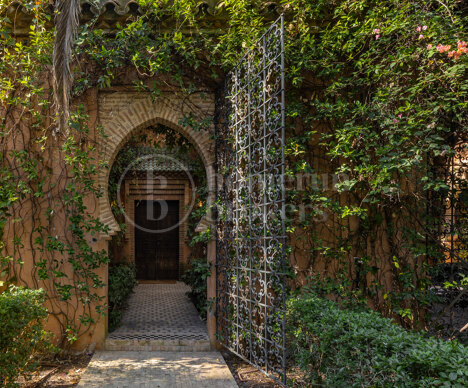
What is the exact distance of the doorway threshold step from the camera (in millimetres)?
5336

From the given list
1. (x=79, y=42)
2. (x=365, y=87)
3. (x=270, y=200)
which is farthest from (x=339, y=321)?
(x=79, y=42)

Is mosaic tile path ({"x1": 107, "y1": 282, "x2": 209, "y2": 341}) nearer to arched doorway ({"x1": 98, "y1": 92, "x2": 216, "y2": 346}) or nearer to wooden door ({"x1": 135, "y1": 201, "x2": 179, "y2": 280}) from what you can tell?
arched doorway ({"x1": 98, "y1": 92, "x2": 216, "y2": 346})

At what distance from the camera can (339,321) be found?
120 inches

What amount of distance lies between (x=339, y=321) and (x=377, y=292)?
252 centimetres

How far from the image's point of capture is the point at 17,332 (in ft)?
11.7

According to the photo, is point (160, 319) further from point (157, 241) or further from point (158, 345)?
point (157, 241)

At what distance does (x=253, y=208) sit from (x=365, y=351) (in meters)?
2.01

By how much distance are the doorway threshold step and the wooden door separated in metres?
7.47

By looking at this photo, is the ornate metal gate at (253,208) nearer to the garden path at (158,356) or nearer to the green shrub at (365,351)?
the green shrub at (365,351)

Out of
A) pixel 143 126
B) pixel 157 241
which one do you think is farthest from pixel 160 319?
pixel 157 241

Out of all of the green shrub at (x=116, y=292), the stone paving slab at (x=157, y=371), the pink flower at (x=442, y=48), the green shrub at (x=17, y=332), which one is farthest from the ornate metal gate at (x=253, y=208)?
the green shrub at (x=17, y=332)

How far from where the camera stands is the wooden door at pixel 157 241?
41.8ft

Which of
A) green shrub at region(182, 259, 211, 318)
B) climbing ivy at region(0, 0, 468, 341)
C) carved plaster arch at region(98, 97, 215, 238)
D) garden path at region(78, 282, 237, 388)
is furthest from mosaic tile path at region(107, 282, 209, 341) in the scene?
carved plaster arch at region(98, 97, 215, 238)

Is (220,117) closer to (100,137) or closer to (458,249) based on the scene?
(100,137)
